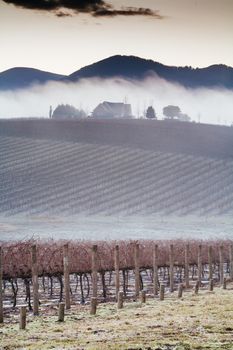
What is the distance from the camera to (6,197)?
8906cm

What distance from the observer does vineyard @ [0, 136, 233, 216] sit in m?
88.1

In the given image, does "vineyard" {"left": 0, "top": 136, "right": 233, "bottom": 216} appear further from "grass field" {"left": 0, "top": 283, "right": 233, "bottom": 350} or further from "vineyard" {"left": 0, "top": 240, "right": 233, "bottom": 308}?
"grass field" {"left": 0, "top": 283, "right": 233, "bottom": 350}

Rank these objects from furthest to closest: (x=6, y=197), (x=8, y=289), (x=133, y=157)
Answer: (x=133, y=157), (x=6, y=197), (x=8, y=289)

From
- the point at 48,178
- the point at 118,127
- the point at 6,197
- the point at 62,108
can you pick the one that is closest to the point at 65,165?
the point at 48,178

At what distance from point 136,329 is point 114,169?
8218cm

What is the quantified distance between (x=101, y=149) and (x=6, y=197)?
74.7 feet

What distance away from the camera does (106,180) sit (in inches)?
3799

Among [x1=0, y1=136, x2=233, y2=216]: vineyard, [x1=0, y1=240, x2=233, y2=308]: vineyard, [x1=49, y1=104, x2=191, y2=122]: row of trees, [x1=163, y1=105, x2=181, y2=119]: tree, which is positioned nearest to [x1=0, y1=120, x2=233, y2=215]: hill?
[x1=0, y1=136, x2=233, y2=216]: vineyard

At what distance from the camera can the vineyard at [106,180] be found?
88062mm

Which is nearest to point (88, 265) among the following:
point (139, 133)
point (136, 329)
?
point (136, 329)

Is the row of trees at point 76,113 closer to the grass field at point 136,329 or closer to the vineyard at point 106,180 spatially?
the vineyard at point 106,180

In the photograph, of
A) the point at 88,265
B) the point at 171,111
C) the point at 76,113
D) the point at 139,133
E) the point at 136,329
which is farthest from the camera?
the point at 171,111

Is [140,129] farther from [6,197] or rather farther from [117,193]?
[6,197]

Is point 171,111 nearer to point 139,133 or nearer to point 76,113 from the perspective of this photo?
point 76,113
